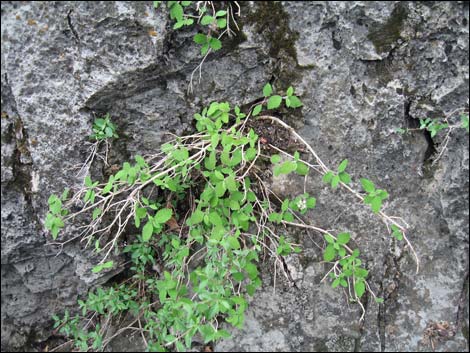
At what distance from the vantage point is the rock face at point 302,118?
→ 1.79 metres

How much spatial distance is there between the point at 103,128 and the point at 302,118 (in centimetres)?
95

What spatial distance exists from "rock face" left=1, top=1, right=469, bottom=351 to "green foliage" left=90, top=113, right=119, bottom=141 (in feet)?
0.15

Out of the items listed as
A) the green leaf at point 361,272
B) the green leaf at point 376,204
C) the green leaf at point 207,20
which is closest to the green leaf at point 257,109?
the green leaf at point 207,20

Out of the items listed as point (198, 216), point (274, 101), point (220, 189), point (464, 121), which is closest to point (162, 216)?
point (198, 216)

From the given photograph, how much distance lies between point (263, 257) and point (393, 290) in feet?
2.22

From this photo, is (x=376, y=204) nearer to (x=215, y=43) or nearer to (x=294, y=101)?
(x=294, y=101)

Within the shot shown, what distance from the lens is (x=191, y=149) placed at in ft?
6.15

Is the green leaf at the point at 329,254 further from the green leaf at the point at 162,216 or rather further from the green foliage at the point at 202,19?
the green foliage at the point at 202,19

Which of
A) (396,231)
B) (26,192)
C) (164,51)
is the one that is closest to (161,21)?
(164,51)

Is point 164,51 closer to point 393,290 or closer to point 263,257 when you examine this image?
point 263,257

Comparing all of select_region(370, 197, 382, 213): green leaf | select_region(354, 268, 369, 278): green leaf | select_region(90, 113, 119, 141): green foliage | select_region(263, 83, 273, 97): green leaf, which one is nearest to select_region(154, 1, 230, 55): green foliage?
select_region(263, 83, 273, 97): green leaf

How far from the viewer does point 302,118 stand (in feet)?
6.33

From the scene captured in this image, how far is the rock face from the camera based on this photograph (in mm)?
1791

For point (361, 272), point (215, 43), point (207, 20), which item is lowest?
point (361, 272)
